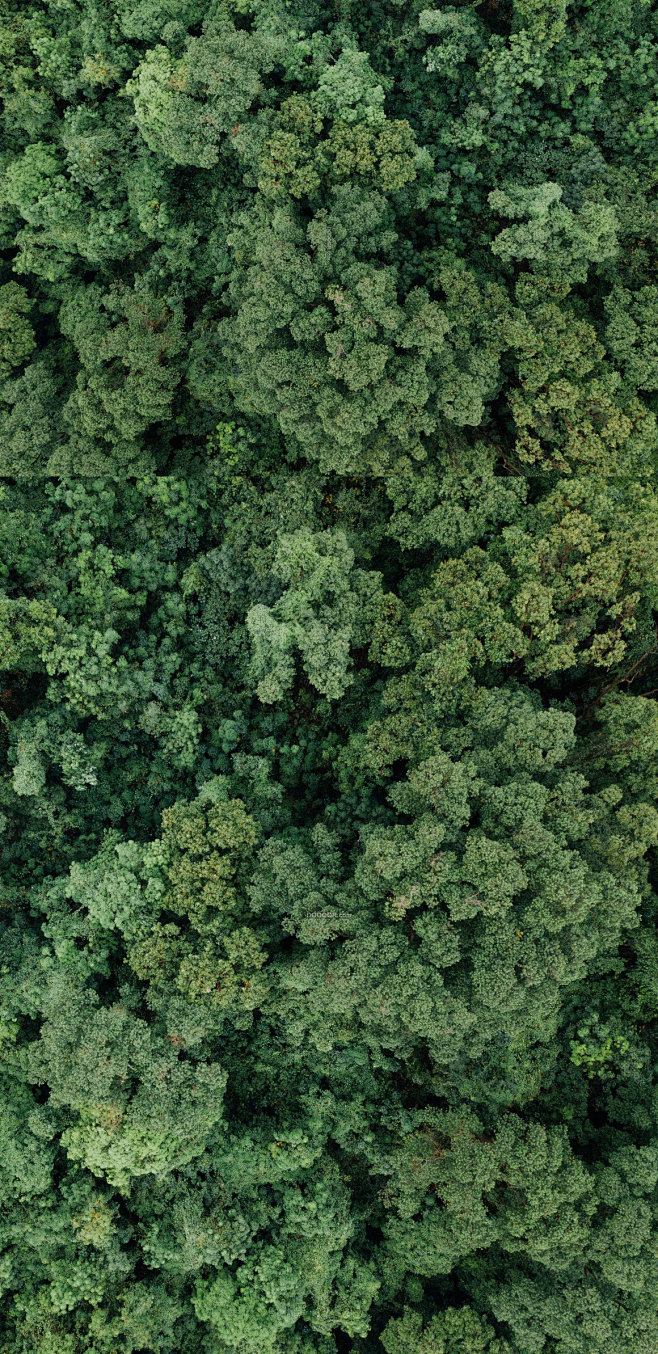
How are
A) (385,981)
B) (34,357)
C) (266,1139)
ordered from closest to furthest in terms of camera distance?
(385,981), (266,1139), (34,357)

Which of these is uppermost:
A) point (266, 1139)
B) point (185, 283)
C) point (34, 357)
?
point (185, 283)

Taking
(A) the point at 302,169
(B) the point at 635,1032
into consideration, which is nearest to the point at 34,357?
(A) the point at 302,169

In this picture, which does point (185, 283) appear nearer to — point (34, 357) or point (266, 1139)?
point (34, 357)

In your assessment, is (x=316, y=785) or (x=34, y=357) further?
(x=34, y=357)

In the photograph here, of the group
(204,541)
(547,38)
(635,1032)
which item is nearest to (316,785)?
(204,541)

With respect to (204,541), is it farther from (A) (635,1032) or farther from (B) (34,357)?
(A) (635,1032)

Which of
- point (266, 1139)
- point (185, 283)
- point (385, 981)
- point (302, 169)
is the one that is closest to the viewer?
point (385, 981)

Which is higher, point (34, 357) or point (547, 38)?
point (547, 38)
